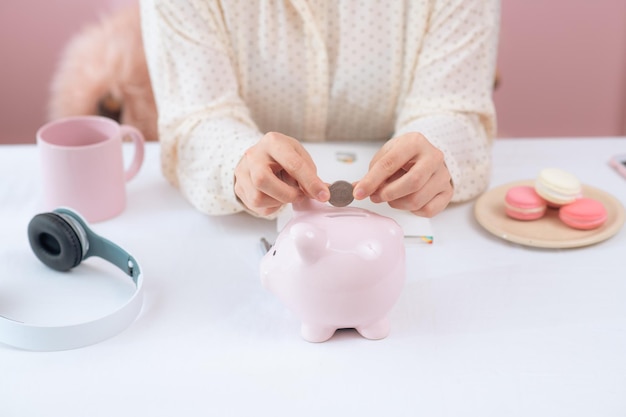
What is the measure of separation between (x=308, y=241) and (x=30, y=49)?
109 cm

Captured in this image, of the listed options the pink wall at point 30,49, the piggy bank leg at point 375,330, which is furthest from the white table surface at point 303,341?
the pink wall at point 30,49

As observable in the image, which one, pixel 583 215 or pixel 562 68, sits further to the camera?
pixel 562 68

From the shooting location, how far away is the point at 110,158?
0.79 meters

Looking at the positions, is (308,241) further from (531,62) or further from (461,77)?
(531,62)

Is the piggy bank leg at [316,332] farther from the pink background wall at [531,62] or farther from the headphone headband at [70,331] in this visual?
the pink background wall at [531,62]

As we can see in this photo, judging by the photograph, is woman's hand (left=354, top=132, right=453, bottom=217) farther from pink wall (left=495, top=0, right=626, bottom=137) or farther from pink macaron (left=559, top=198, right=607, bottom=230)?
pink wall (left=495, top=0, right=626, bottom=137)

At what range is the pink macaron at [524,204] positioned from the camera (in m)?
0.77

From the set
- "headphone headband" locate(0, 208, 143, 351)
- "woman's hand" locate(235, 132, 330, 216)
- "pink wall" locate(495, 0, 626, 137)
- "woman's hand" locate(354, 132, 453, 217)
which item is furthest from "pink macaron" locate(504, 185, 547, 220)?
"pink wall" locate(495, 0, 626, 137)

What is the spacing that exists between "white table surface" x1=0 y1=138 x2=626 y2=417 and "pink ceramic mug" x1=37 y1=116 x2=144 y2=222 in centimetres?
3

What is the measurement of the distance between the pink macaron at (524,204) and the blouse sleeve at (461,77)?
0.05m

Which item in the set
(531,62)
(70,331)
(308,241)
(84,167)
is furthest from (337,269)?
(531,62)

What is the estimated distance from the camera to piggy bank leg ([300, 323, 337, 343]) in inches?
23.9

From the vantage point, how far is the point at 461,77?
0.84 meters

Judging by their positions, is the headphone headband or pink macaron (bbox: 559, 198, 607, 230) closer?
the headphone headband
